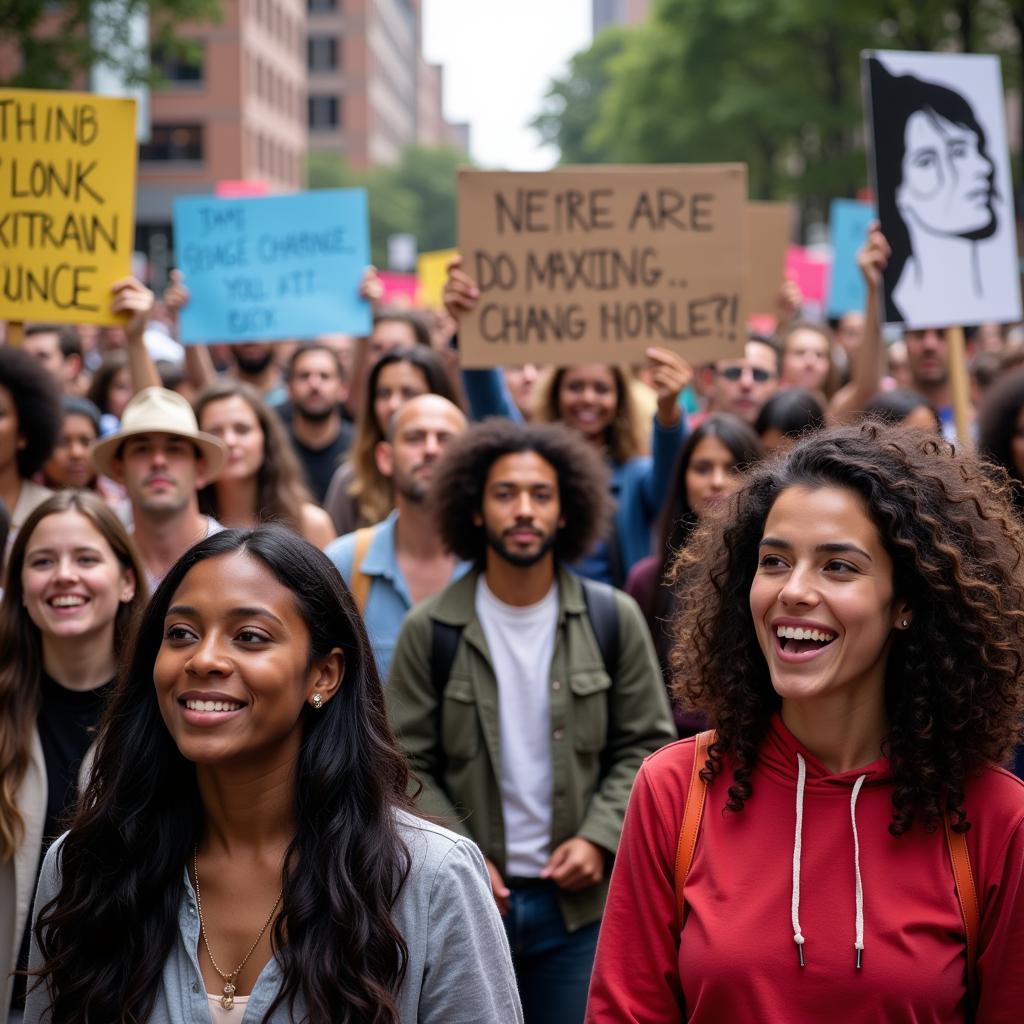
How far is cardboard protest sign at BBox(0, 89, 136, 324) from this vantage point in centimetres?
640

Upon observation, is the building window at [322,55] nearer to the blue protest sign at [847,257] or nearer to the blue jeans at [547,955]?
the blue protest sign at [847,257]

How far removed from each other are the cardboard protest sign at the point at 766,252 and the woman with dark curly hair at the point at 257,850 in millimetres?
7117

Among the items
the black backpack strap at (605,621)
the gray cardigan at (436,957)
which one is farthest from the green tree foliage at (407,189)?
the gray cardigan at (436,957)

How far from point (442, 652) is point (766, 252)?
5859mm

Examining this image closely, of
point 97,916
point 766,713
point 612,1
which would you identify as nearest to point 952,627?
point 766,713

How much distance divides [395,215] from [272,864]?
81565mm

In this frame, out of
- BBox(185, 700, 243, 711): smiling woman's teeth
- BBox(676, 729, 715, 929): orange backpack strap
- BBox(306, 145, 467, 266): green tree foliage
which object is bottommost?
BBox(676, 729, 715, 929): orange backpack strap

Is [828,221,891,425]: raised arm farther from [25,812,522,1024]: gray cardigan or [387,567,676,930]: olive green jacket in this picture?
[25,812,522,1024]: gray cardigan

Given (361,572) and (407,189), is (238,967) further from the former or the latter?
(407,189)

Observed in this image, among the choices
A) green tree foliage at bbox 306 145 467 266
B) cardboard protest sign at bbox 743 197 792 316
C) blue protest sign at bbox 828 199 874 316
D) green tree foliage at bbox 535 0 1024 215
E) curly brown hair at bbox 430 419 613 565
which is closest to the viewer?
curly brown hair at bbox 430 419 613 565

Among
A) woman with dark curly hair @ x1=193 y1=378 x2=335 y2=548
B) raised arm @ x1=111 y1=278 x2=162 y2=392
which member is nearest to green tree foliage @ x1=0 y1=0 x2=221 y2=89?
raised arm @ x1=111 y1=278 x2=162 y2=392

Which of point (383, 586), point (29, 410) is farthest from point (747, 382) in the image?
point (29, 410)

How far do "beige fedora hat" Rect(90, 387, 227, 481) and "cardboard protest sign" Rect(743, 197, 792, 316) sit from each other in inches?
184

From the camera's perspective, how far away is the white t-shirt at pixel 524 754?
438 cm
